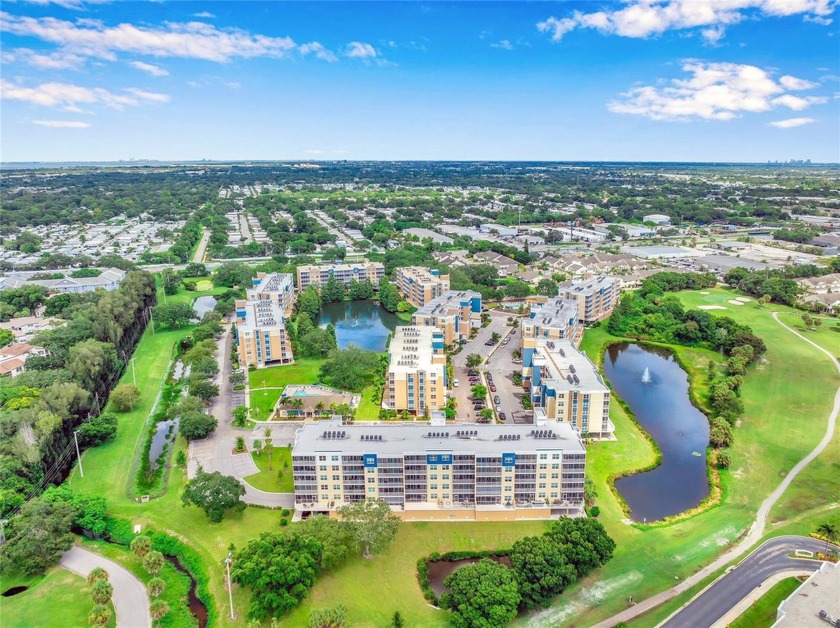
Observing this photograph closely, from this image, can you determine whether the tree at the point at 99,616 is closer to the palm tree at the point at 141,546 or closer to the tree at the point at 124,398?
the palm tree at the point at 141,546

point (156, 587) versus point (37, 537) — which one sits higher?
point (37, 537)

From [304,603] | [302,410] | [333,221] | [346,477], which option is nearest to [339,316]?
[302,410]

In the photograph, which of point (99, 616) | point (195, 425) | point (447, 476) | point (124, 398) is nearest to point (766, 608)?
point (447, 476)

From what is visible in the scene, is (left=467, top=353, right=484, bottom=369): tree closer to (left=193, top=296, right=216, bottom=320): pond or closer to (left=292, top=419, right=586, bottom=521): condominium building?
(left=292, top=419, right=586, bottom=521): condominium building

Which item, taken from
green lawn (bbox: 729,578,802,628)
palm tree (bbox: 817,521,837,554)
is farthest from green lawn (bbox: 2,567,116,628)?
palm tree (bbox: 817,521,837,554)

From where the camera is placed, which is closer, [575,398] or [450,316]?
[575,398]

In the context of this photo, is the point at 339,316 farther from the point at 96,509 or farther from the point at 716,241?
the point at 716,241

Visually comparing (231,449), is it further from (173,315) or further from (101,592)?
(173,315)

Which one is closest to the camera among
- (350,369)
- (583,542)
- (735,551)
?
(583,542)
